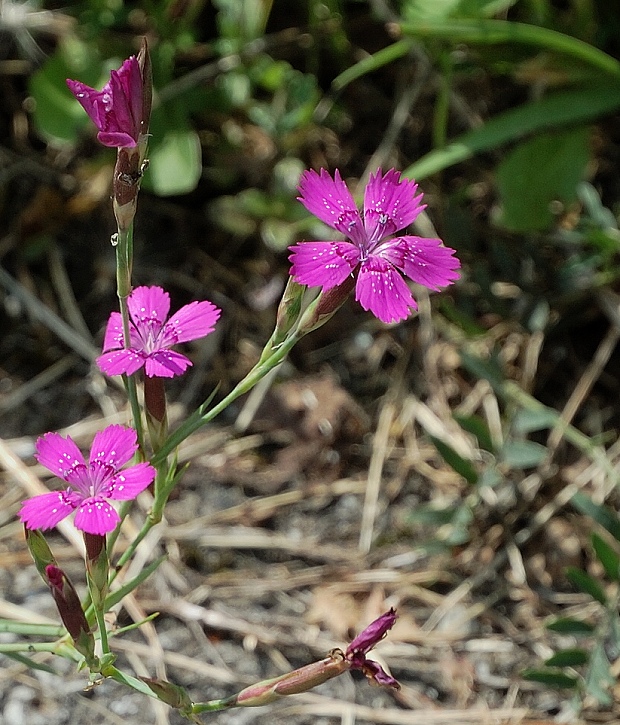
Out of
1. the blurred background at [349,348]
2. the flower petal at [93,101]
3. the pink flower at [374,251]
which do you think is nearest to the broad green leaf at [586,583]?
the blurred background at [349,348]

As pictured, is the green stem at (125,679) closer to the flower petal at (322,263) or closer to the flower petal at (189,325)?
the flower petal at (189,325)

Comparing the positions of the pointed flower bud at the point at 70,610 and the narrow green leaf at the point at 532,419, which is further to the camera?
the narrow green leaf at the point at 532,419

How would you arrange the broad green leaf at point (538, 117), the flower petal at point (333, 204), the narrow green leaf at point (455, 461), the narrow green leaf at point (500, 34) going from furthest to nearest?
the broad green leaf at point (538, 117), the narrow green leaf at point (500, 34), the narrow green leaf at point (455, 461), the flower petal at point (333, 204)

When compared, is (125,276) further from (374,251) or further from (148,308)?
(374,251)

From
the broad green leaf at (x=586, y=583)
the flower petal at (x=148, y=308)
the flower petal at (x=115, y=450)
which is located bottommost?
the broad green leaf at (x=586, y=583)

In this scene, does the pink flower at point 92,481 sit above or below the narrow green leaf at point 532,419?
above

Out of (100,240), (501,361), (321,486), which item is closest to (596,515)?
(501,361)

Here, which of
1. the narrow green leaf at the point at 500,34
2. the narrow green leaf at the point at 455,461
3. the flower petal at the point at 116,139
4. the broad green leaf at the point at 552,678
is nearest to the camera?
the flower petal at the point at 116,139
